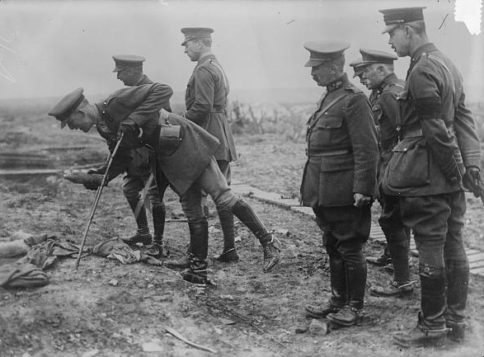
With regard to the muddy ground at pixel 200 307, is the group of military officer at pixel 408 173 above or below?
above

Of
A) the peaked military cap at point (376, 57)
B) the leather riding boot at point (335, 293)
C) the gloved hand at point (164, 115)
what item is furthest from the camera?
the peaked military cap at point (376, 57)

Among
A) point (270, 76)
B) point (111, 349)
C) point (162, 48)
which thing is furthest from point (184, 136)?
point (270, 76)

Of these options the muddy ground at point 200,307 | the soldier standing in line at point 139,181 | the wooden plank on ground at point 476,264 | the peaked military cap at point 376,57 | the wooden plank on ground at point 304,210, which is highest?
the peaked military cap at point 376,57

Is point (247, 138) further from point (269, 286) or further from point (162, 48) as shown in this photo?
point (269, 286)

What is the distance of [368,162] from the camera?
11.3ft

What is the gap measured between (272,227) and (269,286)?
165 cm

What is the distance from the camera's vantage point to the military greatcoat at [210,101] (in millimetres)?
4988

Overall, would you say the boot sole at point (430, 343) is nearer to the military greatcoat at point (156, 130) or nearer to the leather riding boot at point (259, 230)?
the leather riding boot at point (259, 230)

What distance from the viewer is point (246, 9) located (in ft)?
29.6

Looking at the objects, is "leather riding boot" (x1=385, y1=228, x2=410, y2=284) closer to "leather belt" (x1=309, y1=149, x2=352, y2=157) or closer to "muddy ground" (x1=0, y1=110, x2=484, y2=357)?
"muddy ground" (x1=0, y1=110, x2=484, y2=357)

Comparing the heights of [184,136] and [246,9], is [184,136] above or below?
below

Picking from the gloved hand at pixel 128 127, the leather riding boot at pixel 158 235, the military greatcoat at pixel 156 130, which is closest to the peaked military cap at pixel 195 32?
the military greatcoat at pixel 156 130

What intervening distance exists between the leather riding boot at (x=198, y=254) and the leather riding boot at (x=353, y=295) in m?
1.16

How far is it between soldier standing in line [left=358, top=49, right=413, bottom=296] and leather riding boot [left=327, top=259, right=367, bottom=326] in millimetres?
495
